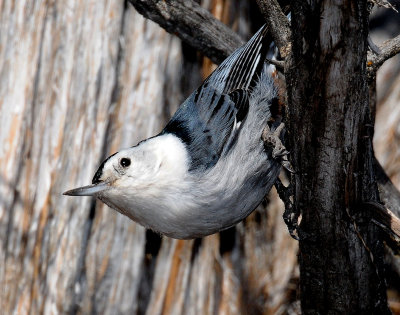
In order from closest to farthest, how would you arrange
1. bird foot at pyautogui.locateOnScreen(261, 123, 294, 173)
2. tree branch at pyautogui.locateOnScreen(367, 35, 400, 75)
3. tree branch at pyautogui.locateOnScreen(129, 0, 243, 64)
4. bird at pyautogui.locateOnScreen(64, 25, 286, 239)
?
tree branch at pyautogui.locateOnScreen(367, 35, 400, 75)
bird at pyautogui.locateOnScreen(64, 25, 286, 239)
bird foot at pyautogui.locateOnScreen(261, 123, 294, 173)
tree branch at pyautogui.locateOnScreen(129, 0, 243, 64)

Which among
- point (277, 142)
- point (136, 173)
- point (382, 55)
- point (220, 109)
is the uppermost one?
point (382, 55)

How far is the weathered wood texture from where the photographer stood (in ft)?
10.0

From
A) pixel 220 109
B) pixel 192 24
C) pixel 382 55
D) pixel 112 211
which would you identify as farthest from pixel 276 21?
pixel 112 211

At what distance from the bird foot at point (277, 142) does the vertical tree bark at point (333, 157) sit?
320 millimetres

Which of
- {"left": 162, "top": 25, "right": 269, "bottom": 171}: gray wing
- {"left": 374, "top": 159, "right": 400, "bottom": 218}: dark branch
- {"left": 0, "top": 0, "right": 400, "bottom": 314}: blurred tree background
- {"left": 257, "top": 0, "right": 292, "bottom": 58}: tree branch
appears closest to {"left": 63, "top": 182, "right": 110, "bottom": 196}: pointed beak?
{"left": 162, "top": 25, "right": 269, "bottom": 171}: gray wing

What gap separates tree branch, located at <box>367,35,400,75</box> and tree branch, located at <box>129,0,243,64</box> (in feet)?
2.77

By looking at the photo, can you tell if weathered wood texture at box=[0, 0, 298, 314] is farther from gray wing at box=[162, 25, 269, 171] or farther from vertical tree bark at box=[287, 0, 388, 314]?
vertical tree bark at box=[287, 0, 388, 314]

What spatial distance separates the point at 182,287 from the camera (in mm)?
3121

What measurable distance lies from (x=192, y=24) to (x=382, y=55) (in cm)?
97

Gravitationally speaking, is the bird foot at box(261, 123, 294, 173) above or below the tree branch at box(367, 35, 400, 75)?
below

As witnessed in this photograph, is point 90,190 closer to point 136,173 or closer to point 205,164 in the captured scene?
point 136,173

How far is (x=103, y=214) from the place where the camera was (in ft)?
10.1

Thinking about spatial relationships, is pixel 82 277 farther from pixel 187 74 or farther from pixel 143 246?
pixel 187 74

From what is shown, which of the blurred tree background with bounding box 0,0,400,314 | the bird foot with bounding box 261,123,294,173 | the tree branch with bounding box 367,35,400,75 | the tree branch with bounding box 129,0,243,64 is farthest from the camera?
the blurred tree background with bounding box 0,0,400,314
